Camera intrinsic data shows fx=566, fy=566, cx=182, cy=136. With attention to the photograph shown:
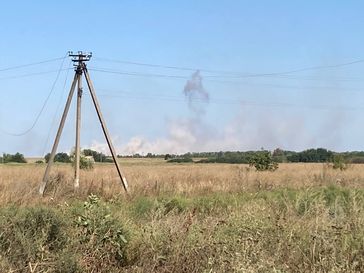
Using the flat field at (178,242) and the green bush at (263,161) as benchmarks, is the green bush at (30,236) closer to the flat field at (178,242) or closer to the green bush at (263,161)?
the flat field at (178,242)

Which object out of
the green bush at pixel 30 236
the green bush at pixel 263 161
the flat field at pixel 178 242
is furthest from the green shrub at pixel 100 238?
the green bush at pixel 263 161

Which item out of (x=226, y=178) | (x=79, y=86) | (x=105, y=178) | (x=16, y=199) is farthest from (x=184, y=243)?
(x=226, y=178)

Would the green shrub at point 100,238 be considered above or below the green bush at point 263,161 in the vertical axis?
below

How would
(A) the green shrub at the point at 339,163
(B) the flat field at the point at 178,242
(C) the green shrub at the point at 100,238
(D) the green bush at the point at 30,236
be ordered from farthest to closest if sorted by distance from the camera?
(A) the green shrub at the point at 339,163 → (C) the green shrub at the point at 100,238 → (D) the green bush at the point at 30,236 → (B) the flat field at the point at 178,242

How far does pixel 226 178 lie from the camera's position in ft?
90.0

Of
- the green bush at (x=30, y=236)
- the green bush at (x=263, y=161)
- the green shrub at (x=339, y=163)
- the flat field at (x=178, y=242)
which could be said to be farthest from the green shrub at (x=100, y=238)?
the green bush at (x=263, y=161)

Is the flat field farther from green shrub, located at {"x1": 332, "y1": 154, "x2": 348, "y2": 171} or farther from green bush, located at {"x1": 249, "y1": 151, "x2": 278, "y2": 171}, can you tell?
green bush, located at {"x1": 249, "y1": 151, "x2": 278, "y2": 171}

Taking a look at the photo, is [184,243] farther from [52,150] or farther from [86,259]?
[52,150]

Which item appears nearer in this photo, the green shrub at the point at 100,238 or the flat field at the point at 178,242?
the flat field at the point at 178,242

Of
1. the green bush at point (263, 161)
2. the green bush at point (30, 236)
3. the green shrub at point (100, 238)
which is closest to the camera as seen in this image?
the green bush at point (30, 236)

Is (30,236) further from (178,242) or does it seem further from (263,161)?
(263,161)

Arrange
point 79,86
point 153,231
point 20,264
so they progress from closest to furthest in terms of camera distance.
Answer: point 20,264
point 153,231
point 79,86

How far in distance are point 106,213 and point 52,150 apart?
14.3 m

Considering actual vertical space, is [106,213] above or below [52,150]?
below
